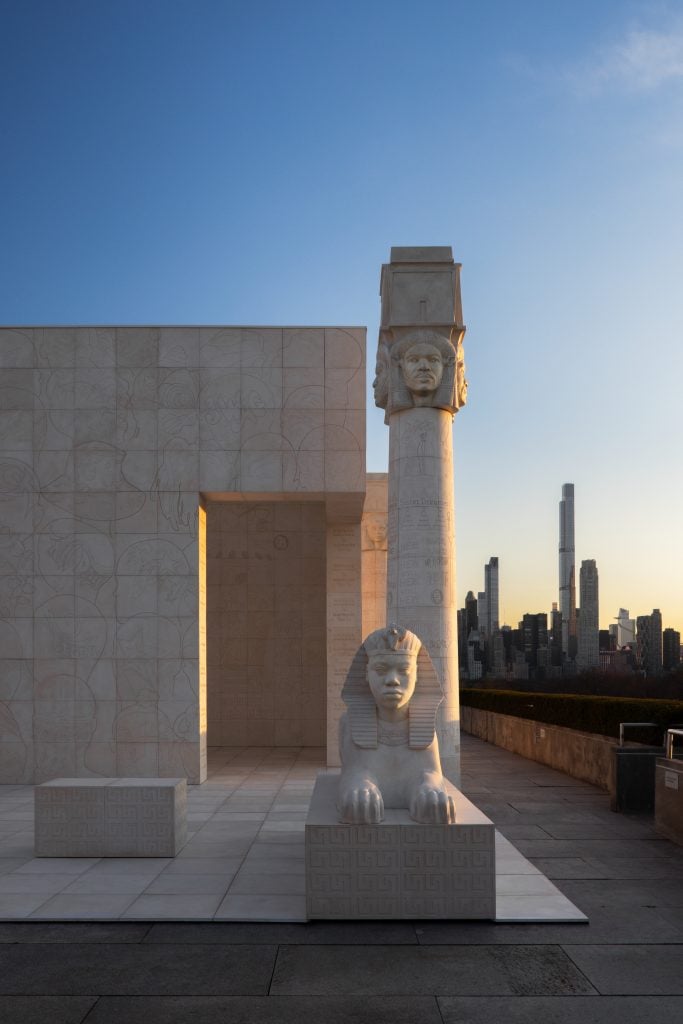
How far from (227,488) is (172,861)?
258 inches

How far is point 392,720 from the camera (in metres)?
7.55

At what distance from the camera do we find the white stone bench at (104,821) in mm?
8656

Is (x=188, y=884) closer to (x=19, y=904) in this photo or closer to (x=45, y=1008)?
(x=19, y=904)

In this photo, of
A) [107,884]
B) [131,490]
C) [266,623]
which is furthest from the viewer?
[266,623]

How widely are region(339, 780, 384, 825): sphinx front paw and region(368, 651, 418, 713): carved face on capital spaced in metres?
0.78

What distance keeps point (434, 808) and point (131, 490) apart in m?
8.65

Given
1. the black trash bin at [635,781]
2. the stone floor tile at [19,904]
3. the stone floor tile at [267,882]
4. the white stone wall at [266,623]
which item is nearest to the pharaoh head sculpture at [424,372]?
the black trash bin at [635,781]

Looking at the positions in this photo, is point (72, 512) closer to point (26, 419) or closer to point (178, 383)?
point (26, 419)

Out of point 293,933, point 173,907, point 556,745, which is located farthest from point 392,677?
point 556,745

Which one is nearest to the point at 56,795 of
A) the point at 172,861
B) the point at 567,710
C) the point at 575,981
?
the point at 172,861

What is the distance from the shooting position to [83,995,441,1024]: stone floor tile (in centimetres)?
485

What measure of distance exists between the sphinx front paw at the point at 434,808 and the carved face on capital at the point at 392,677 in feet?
2.75

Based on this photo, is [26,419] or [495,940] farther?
[26,419]

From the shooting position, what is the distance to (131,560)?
13.7m
